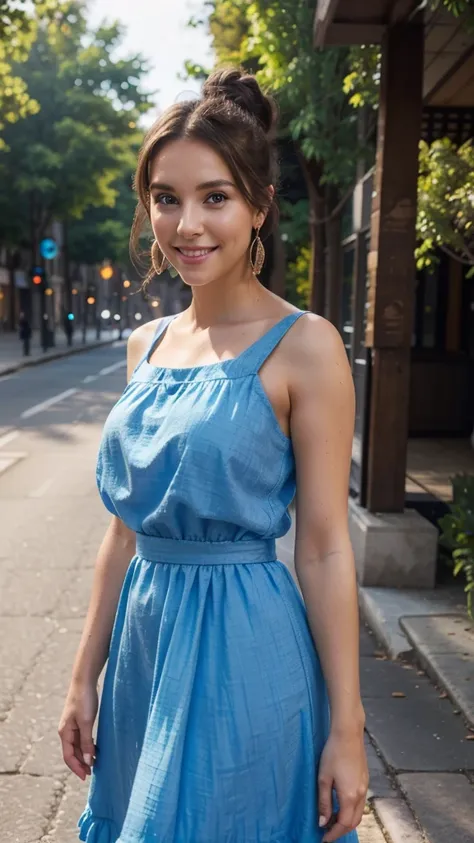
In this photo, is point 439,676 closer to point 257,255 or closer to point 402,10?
point 257,255

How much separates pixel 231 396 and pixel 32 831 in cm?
222

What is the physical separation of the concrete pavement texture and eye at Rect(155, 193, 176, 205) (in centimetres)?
222

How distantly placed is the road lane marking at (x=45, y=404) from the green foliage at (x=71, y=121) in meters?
16.9

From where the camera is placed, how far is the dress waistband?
5.26 ft

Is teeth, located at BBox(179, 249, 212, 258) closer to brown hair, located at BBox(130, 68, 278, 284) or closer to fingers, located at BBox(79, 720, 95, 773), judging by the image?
brown hair, located at BBox(130, 68, 278, 284)

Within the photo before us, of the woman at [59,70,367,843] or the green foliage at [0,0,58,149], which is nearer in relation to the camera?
the woman at [59,70,367,843]

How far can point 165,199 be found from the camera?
1.69 metres

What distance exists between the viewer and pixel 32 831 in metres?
3.21

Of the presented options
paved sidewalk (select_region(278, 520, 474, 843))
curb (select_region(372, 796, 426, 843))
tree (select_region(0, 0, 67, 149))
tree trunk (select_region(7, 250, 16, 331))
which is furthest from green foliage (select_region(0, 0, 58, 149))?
tree trunk (select_region(7, 250, 16, 331))

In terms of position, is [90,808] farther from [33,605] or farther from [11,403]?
[11,403]

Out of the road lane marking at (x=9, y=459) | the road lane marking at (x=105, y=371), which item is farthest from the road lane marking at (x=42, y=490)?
the road lane marking at (x=105, y=371)

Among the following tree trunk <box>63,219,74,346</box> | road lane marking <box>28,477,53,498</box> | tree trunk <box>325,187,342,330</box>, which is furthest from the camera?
tree trunk <box>63,219,74,346</box>

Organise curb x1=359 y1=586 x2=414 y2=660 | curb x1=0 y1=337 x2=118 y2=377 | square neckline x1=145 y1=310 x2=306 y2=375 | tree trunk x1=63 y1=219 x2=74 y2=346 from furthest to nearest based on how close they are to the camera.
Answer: tree trunk x1=63 y1=219 x2=74 y2=346, curb x1=0 y1=337 x2=118 y2=377, curb x1=359 y1=586 x2=414 y2=660, square neckline x1=145 y1=310 x2=306 y2=375

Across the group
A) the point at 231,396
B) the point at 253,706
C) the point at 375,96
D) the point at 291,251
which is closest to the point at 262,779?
the point at 253,706
